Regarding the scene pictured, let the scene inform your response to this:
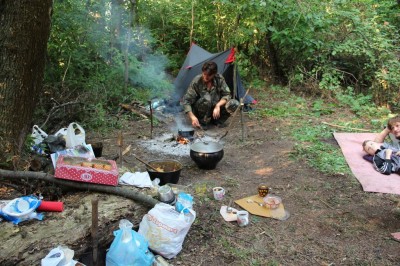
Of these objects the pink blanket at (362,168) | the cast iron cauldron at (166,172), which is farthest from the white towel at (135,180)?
the pink blanket at (362,168)

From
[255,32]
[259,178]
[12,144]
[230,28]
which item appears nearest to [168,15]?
[230,28]

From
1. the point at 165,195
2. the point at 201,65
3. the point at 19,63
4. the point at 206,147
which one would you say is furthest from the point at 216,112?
the point at 19,63

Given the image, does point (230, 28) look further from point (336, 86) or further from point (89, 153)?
point (89, 153)

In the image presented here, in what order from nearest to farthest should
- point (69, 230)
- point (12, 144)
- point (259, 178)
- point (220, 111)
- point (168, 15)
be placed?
point (69, 230), point (12, 144), point (259, 178), point (220, 111), point (168, 15)

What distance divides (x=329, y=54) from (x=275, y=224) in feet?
18.5

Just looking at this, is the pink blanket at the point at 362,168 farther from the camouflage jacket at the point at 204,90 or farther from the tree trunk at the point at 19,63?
the tree trunk at the point at 19,63

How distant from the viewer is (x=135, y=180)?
3061 mm

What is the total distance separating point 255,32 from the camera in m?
8.40

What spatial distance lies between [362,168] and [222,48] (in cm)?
595

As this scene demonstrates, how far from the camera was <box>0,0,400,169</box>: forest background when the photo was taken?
5746 millimetres

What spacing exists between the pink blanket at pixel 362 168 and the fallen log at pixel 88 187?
2.33 m

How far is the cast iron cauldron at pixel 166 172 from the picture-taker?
11.4 feet

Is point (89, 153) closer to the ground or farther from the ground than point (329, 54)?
closer to the ground

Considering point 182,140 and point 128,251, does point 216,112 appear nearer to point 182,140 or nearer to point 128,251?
point 182,140
